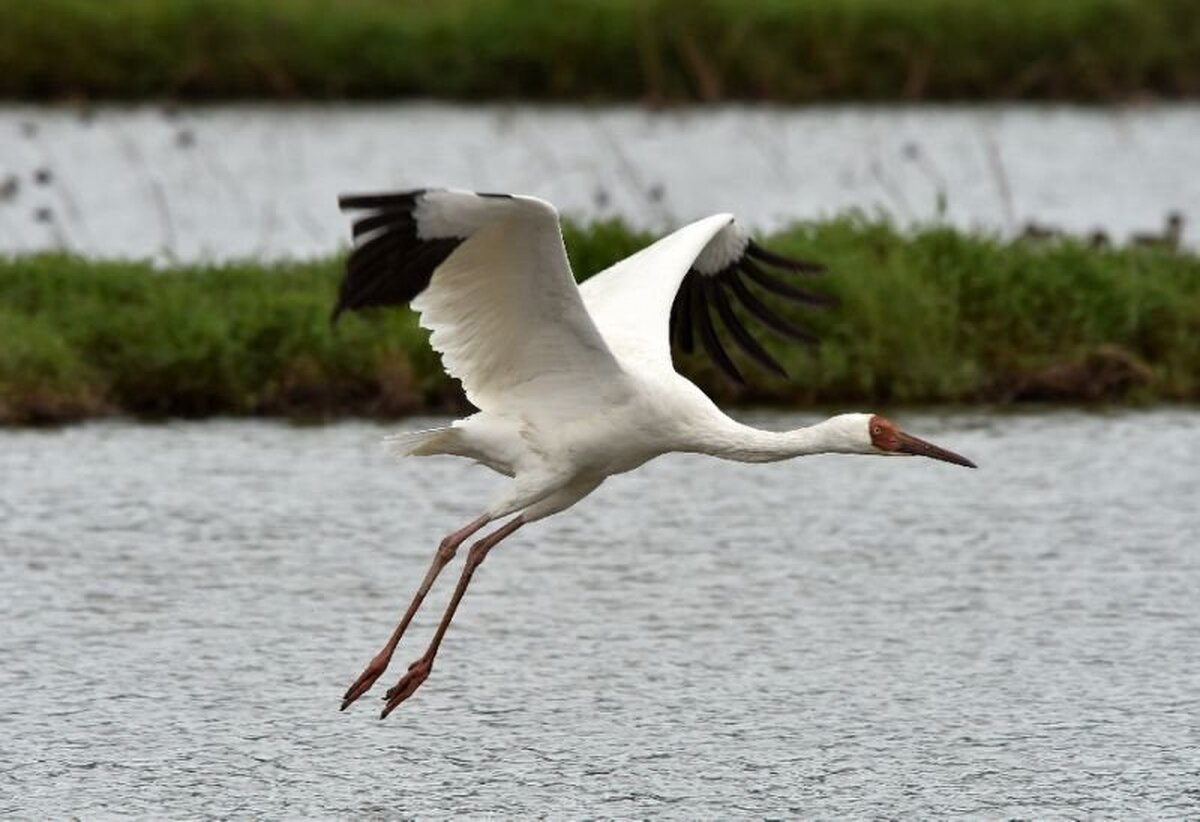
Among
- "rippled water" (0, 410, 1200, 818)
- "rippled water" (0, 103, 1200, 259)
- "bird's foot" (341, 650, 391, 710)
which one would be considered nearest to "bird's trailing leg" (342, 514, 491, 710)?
"bird's foot" (341, 650, 391, 710)

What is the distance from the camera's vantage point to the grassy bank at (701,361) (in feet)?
37.8

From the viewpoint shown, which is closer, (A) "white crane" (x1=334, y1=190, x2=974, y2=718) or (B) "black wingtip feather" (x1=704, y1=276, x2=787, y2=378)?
(A) "white crane" (x1=334, y1=190, x2=974, y2=718)

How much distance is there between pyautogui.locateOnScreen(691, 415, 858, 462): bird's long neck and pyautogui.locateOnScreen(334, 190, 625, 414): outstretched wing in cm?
31

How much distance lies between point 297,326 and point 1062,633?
4.27 meters

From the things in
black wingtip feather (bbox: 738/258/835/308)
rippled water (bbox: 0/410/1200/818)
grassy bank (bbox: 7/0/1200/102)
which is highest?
grassy bank (bbox: 7/0/1200/102)

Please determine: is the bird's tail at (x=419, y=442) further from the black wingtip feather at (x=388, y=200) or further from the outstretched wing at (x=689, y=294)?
the black wingtip feather at (x=388, y=200)

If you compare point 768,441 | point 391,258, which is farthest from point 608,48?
point 391,258

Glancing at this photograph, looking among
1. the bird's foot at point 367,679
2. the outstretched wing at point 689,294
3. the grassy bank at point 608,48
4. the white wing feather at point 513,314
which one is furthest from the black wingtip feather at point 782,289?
the grassy bank at point 608,48

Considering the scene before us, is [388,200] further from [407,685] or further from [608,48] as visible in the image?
[608,48]

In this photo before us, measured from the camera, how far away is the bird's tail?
758 cm

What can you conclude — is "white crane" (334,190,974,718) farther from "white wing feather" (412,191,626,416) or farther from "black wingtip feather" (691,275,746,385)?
"black wingtip feather" (691,275,746,385)

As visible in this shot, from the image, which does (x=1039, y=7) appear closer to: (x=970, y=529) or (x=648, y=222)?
(x=648, y=222)

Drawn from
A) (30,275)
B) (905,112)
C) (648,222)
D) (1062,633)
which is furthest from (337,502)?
(905,112)

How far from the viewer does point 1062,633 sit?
8.52 meters
